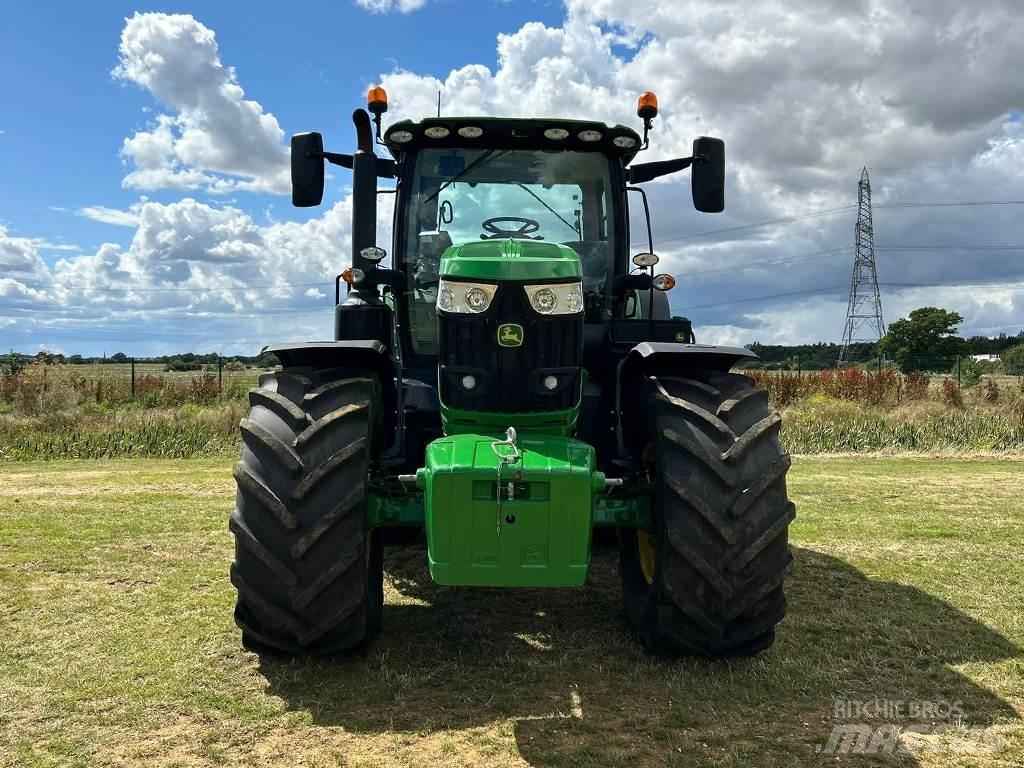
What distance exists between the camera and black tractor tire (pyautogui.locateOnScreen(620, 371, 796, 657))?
3828 mm

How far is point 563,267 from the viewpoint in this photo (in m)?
4.08

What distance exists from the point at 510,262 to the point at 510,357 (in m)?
0.44

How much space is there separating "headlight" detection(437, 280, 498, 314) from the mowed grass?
1698 millimetres

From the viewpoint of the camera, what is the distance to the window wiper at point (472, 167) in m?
5.20

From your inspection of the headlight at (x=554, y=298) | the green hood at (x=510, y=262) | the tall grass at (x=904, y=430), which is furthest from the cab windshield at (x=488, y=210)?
the tall grass at (x=904, y=430)

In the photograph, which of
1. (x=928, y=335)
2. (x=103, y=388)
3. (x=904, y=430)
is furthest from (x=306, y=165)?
(x=928, y=335)

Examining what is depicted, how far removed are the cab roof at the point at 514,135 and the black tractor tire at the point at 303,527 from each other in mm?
1850

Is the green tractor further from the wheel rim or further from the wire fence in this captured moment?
the wire fence

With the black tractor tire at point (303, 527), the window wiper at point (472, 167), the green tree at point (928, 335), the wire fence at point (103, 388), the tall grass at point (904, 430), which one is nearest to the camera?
the black tractor tire at point (303, 527)

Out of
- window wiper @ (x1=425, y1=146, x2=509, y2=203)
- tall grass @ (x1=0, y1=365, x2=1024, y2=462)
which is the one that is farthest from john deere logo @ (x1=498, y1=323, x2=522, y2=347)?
tall grass @ (x1=0, y1=365, x2=1024, y2=462)

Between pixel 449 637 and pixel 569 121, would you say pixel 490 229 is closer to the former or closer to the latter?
pixel 569 121

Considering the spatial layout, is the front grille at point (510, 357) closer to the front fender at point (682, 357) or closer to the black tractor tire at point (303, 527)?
the front fender at point (682, 357)

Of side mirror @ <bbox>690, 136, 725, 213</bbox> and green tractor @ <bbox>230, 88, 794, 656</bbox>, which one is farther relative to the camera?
side mirror @ <bbox>690, 136, 725, 213</bbox>

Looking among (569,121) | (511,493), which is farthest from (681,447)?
(569,121)
